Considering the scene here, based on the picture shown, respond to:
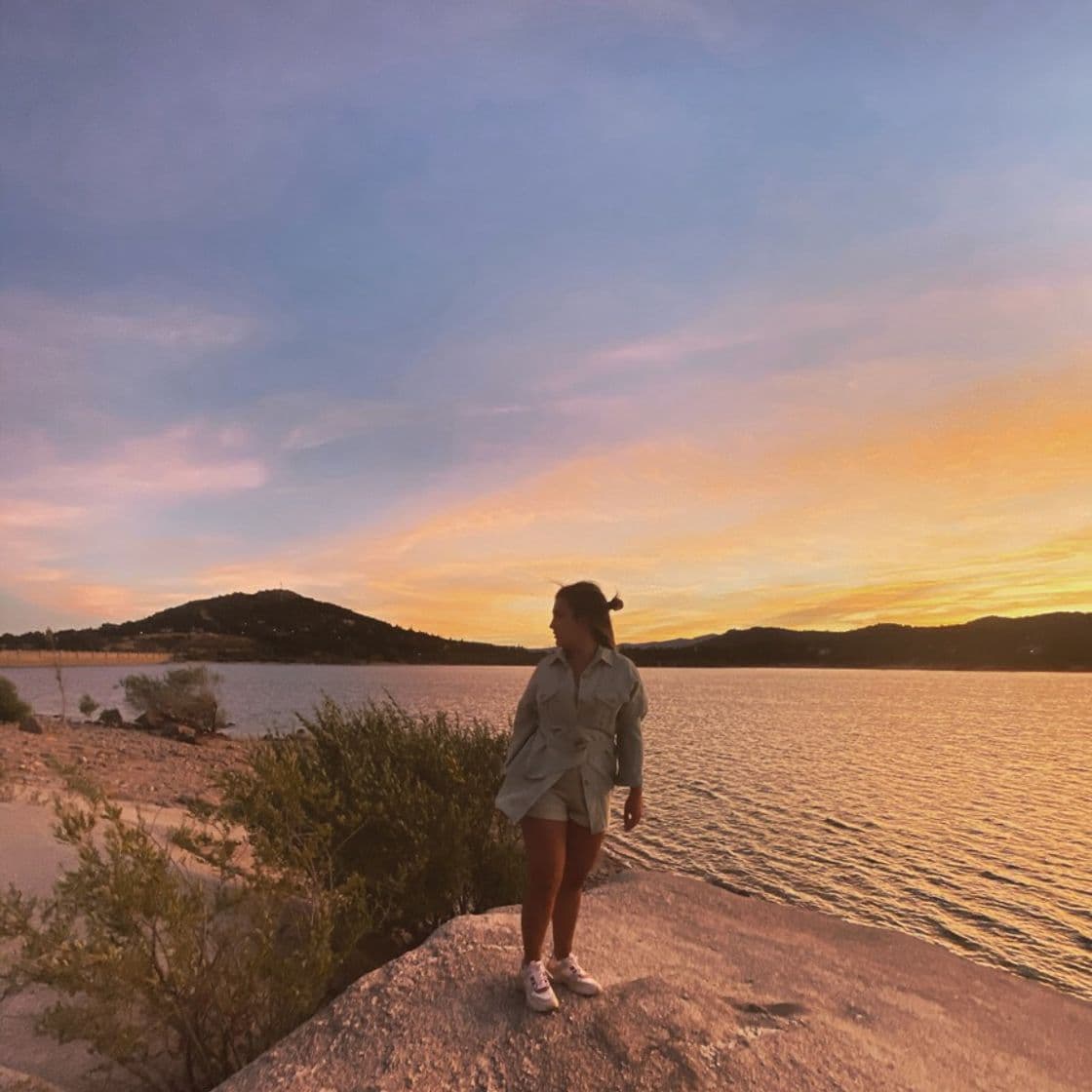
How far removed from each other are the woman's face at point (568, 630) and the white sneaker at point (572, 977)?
6.11 ft

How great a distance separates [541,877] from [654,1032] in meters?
0.97

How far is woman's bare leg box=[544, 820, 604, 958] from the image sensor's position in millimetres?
4746

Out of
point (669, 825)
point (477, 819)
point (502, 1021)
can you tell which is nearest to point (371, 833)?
point (477, 819)

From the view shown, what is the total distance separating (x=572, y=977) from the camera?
475 cm

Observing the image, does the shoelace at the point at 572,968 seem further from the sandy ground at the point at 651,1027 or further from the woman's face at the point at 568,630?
the woman's face at the point at 568,630

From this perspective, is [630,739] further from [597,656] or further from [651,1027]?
[651,1027]

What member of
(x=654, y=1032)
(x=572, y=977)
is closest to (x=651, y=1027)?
(x=654, y=1032)

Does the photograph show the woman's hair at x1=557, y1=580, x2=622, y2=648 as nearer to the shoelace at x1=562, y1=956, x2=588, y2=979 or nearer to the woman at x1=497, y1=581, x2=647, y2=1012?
the woman at x1=497, y1=581, x2=647, y2=1012

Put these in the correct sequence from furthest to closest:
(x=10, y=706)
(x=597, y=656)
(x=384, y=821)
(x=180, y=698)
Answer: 1. (x=180, y=698)
2. (x=10, y=706)
3. (x=384, y=821)
4. (x=597, y=656)

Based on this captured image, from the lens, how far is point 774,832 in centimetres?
1758

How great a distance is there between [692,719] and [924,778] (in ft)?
81.8

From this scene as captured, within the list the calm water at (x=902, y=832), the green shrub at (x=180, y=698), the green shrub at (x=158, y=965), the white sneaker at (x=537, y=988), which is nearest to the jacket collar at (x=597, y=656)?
the white sneaker at (x=537, y=988)

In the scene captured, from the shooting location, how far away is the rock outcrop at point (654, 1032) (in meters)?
3.99

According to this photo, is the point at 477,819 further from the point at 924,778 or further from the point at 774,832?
the point at 924,778
